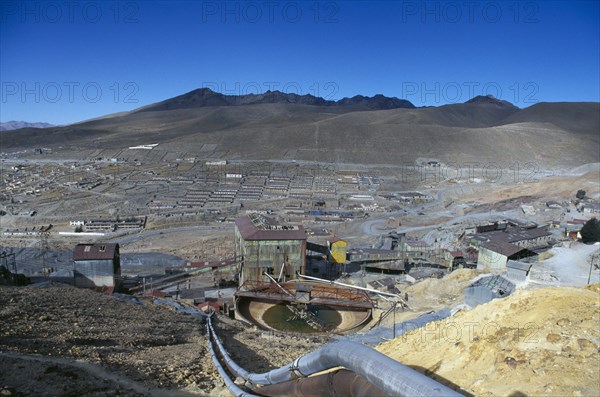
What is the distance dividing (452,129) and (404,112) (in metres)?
39.6

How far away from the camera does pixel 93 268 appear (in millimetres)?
19750

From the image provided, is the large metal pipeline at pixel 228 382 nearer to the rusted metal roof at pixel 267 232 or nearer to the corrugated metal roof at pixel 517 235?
the rusted metal roof at pixel 267 232

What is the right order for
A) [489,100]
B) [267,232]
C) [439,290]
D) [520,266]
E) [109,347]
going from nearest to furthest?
1. [109,347]
2. [520,266]
3. [439,290]
4. [267,232]
5. [489,100]

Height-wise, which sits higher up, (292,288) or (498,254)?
(498,254)

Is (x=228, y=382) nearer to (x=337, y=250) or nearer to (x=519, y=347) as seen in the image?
(x=519, y=347)

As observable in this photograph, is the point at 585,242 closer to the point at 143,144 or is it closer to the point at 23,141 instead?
the point at 143,144

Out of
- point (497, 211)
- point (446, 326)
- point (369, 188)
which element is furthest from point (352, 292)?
point (369, 188)

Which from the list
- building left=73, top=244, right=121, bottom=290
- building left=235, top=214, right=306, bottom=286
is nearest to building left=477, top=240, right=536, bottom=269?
building left=235, top=214, right=306, bottom=286

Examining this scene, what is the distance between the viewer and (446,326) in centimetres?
923

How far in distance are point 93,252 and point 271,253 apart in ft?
29.7

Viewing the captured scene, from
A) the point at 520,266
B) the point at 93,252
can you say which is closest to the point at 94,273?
the point at 93,252

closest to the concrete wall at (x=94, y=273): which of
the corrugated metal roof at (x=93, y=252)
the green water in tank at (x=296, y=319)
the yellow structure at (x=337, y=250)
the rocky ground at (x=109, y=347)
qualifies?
the corrugated metal roof at (x=93, y=252)

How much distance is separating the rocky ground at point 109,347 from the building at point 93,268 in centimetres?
609

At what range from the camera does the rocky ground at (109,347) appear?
6590 millimetres
